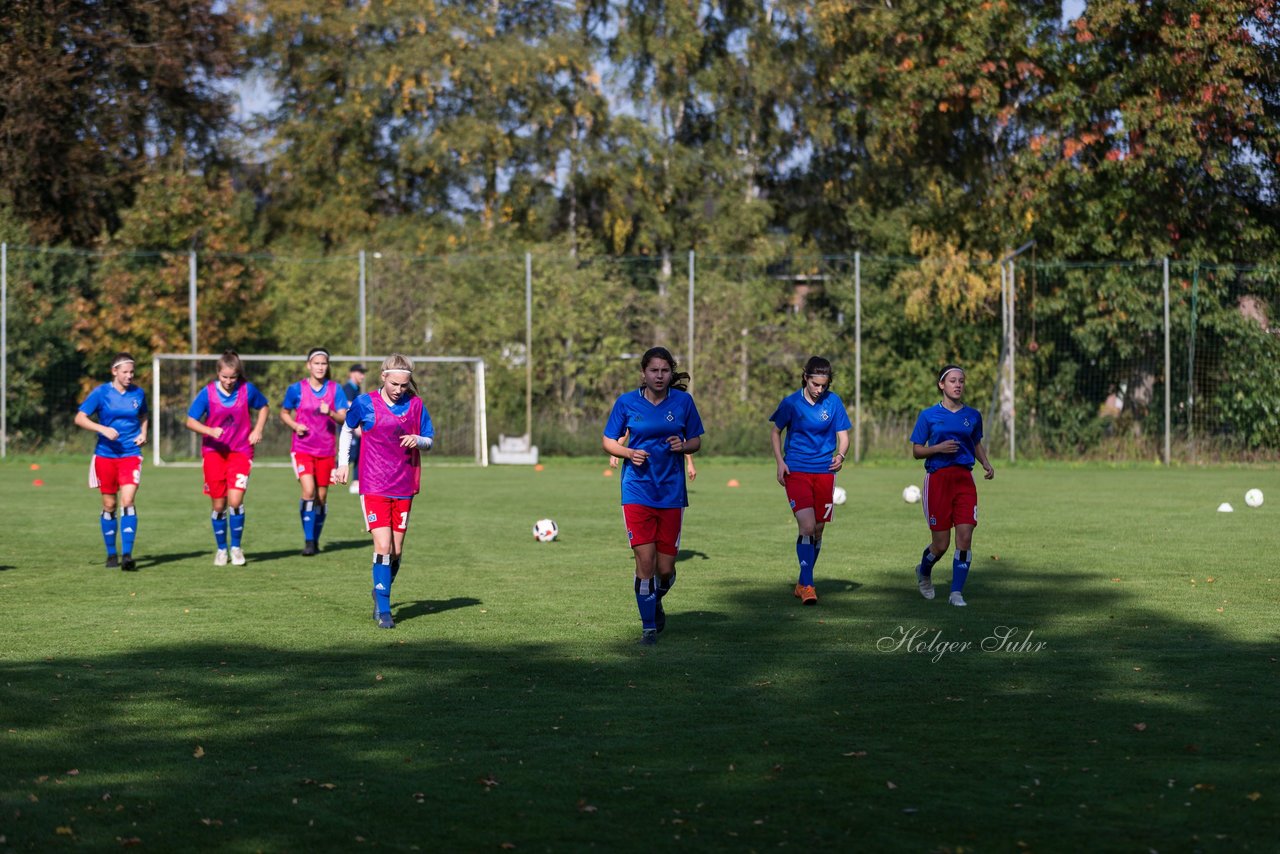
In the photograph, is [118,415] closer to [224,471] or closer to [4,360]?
[224,471]

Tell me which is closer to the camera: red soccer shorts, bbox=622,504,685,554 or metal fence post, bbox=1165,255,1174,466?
red soccer shorts, bbox=622,504,685,554

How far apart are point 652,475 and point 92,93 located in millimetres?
31084

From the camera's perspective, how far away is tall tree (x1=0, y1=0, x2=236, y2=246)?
3569 cm

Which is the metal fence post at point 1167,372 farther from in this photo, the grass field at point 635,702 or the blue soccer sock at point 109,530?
the blue soccer sock at point 109,530

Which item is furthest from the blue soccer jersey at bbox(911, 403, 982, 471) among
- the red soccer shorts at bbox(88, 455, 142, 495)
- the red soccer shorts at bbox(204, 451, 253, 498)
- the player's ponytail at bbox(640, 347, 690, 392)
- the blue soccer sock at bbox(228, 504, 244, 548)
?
the red soccer shorts at bbox(88, 455, 142, 495)

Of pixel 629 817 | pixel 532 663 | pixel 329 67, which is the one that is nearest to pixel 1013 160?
pixel 329 67

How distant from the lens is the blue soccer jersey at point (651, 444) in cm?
1012

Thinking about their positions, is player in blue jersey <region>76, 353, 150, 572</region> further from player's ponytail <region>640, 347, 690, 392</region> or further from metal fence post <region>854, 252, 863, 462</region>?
metal fence post <region>854, 252, 863, 462</region>

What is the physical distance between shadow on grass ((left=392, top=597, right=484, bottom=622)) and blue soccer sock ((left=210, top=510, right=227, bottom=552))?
10.6ft

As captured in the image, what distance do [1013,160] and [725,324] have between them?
710 centimetres

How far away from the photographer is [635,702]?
26.9 feet

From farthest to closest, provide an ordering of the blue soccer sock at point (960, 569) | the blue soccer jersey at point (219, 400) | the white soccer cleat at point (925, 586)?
the blue soccer jersey at point (219, 400), the white soccer cleat at point (925, 586), the blue soccer sock at point (960, 569)

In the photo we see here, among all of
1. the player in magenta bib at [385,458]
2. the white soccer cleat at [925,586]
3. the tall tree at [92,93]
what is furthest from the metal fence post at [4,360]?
the white soccer cleat at [925,586]

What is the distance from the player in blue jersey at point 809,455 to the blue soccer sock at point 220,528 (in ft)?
18.0
